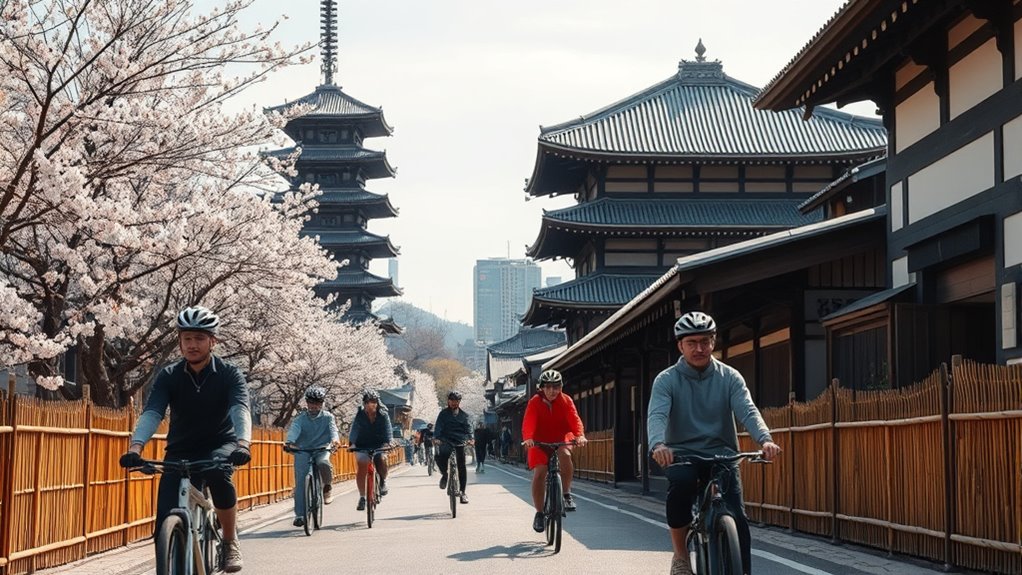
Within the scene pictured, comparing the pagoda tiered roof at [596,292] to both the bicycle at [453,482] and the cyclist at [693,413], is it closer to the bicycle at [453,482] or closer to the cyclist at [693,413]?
the bicycle at [453,482]

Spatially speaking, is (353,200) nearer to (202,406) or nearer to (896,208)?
(896,208)

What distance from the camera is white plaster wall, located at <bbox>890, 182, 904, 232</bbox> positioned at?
18180 mm

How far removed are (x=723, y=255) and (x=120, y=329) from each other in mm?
9087

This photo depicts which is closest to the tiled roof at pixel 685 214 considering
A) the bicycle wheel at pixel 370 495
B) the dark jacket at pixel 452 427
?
the dark jacket at pixel 452 427

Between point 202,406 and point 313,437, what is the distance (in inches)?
Result: 348

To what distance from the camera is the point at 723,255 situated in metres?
18.8

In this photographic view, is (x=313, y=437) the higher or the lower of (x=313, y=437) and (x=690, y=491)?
the higher

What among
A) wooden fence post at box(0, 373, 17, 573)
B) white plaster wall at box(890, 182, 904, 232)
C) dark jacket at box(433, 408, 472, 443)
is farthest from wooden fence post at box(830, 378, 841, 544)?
wooden fence post at box(0, 373, 17, 573)

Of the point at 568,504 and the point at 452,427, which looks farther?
the point at 452,427

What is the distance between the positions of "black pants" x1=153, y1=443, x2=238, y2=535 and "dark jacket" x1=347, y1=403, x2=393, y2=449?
400 inches

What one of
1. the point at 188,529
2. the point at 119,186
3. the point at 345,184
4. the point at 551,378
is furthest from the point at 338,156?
the point at 188,529

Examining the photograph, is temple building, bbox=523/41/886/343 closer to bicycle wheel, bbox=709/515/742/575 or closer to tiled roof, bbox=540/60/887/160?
tiled roof, bbox=540/60/887/160

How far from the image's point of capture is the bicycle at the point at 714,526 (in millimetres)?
6980

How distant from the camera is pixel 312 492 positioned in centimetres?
1653
